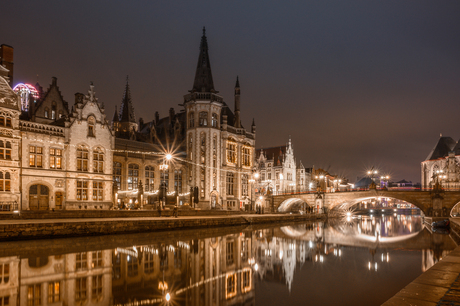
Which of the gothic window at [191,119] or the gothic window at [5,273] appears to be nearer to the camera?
the gothic window at [5,273]

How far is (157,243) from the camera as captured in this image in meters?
21.4

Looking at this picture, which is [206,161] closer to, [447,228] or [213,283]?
[447,228]

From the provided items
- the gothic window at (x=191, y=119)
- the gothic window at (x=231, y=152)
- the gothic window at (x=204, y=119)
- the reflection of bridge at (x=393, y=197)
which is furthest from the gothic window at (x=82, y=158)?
the reflection of bridge at (x=393, y=197)

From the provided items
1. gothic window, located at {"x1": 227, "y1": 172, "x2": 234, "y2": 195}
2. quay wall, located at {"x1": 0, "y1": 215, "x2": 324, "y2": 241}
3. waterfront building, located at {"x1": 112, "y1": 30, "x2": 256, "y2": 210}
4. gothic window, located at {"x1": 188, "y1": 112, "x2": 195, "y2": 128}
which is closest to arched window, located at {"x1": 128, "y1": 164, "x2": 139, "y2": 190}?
waterfront building, located at {"x1": 112, "y1": 30, "x2": 256, "y2": 210}

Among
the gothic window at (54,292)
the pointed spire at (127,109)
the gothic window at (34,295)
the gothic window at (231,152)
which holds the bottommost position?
the gothic window at (54,292)

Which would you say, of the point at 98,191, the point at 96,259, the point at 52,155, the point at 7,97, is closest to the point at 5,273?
the point at 96,259

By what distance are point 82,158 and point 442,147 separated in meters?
85.3

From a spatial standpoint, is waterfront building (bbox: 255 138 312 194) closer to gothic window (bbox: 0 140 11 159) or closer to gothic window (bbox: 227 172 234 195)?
gothic window (bbox: 227 172 234 195)

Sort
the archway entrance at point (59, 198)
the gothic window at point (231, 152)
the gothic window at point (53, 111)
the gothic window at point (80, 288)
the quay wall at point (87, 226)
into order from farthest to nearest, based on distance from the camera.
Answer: the gothic window at point (231, 152)
the gothic window at point (53, 111)
the archway entrance at point (59, 198)
the quay wall at point (87, 226)
the gothic window at point (80, 288)

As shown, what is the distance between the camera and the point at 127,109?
72.1 meters

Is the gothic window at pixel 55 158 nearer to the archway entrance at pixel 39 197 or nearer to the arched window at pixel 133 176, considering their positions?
the archway entrance at pixel 39 197

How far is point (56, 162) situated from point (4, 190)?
5760mm

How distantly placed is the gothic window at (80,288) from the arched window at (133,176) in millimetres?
33206

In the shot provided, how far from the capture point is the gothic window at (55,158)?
3603cm
